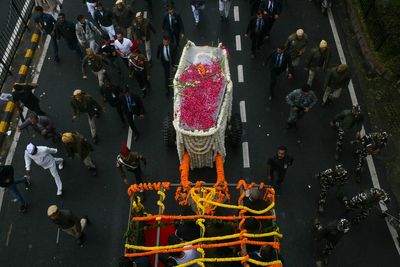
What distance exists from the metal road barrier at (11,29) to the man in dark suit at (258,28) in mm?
8032

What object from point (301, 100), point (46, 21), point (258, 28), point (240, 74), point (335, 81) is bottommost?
point (301, 100)

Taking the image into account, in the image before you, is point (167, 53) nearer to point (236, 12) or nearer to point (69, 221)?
point (236, 12)

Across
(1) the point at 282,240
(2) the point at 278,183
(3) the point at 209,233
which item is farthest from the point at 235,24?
(3) the point at 209,233

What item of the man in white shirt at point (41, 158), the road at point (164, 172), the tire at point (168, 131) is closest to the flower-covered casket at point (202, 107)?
the tire at point (168, 131)

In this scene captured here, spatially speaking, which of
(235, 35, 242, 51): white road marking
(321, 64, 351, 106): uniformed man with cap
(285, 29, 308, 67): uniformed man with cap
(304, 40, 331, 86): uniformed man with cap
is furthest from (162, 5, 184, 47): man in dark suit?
(321, 64, 351, 106): uniformed man with cap

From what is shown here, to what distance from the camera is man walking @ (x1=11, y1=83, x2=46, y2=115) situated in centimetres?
1088

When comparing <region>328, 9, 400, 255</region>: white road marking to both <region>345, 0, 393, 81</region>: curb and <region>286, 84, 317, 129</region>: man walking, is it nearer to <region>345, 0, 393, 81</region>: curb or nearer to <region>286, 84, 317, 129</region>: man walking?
<region>345, 0, 393, 81</region>: curb

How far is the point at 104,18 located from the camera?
42.0 ft

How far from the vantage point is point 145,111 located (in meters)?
12.1

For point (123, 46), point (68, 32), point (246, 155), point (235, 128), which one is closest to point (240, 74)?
point (235, 128)

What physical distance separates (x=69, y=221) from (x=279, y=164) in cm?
496

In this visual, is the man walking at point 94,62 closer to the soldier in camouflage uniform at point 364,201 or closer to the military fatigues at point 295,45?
the military fatigues at point 295,45

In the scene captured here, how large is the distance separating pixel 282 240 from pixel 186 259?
3277mm

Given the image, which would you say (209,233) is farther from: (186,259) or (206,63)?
(206,63)
